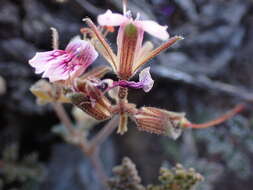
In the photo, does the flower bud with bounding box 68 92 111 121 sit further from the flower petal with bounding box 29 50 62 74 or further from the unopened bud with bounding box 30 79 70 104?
the unopened bud with bounding box 30 79 70 104

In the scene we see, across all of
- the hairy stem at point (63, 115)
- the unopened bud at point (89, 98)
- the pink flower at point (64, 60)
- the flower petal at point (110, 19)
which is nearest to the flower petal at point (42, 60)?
the pink flower at point (64, 60)

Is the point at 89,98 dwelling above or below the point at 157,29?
below

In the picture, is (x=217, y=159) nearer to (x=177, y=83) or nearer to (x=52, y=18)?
(x=177, y=83)

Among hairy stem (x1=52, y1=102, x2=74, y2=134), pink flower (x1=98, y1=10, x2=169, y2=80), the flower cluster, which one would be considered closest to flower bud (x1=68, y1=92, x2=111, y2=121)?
the flower cluster

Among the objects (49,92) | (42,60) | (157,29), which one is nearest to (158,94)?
(49,92)

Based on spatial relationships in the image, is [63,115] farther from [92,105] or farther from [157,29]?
[157,29]

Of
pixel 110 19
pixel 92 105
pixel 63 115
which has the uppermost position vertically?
pixel 63 115

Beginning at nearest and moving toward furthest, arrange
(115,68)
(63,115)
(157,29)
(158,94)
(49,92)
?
(157,29), (115,68), (49,92), (63,115), (158,94)

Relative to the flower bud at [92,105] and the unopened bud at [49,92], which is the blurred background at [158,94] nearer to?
the unopened bud at [49,92]
